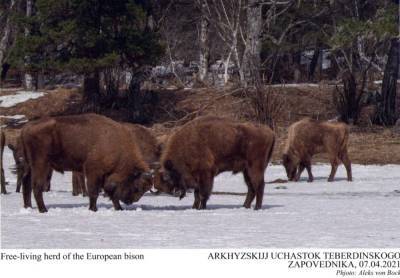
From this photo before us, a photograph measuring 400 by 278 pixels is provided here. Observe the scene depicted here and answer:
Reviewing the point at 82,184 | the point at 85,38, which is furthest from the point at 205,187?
the point at 85,38

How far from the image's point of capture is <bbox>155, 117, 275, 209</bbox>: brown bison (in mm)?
16031

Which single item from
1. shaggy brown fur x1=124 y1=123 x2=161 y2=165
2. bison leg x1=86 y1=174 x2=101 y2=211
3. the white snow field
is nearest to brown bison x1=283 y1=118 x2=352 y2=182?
the white snow field

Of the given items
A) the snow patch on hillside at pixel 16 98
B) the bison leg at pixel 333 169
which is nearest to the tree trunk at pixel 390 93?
the bison leg at pixel 333 169

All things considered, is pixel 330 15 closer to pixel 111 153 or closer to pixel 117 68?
pixel 117 68

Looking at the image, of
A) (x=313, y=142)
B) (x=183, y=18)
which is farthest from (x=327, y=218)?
(x=183, y=18)

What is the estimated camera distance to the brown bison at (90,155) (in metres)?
15.1

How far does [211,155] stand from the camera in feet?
52.6

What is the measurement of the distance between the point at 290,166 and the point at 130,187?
32.7 ft

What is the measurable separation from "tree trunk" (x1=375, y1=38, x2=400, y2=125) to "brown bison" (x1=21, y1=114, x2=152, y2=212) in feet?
72.8

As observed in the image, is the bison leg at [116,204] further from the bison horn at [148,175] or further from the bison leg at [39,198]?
the bison leg at [39,198]

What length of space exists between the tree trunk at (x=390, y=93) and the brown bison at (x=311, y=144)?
11.5 m

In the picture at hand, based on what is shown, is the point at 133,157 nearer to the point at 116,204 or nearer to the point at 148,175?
the point at 148,175

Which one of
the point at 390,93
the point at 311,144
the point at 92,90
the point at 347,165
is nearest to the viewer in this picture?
the point at 347,165

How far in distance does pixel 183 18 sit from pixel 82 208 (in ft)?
144
